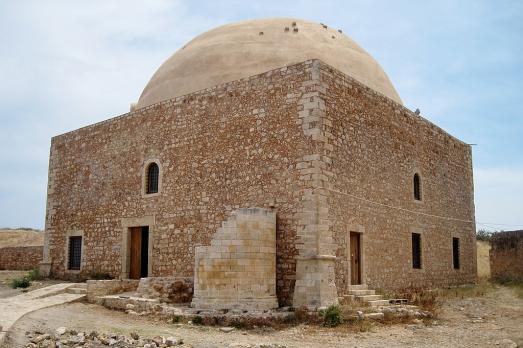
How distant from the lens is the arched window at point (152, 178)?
1450cm

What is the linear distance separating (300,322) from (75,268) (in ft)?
28.4

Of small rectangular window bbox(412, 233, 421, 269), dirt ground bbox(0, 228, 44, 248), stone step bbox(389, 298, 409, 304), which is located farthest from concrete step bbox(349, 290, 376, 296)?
dirt ground bbox(0, 228, 44, 248)

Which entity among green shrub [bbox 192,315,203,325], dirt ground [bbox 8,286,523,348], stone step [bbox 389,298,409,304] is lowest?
dirt ground [bbox 8,286,523,348]

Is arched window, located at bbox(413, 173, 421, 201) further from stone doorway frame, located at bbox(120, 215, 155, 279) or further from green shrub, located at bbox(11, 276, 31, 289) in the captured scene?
green shrub, located at bbox(11, 276, 31, 289)

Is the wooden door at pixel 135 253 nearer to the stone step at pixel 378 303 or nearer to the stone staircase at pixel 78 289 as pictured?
the stone staircase at pixel 78 289

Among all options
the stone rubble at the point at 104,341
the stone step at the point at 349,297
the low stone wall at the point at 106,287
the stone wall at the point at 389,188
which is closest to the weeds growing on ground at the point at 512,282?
the stone wall at the point at 389,188

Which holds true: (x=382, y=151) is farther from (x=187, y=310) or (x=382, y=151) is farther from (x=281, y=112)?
(x=187, y=310)

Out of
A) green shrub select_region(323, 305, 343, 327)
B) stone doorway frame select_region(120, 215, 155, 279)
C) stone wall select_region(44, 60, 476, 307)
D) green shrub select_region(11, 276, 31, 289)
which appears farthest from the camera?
green shrub select_region(11, 276, 31, 289)

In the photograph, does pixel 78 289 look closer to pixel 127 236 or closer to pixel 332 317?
pixel 127 236

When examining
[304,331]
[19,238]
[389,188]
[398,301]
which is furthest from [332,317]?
[19,238]

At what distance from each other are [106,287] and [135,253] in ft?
6.10

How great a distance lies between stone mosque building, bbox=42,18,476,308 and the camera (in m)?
11.1

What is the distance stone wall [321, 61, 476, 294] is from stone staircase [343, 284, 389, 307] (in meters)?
0.22

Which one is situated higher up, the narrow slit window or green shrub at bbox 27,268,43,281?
Result: the narrow slit window
